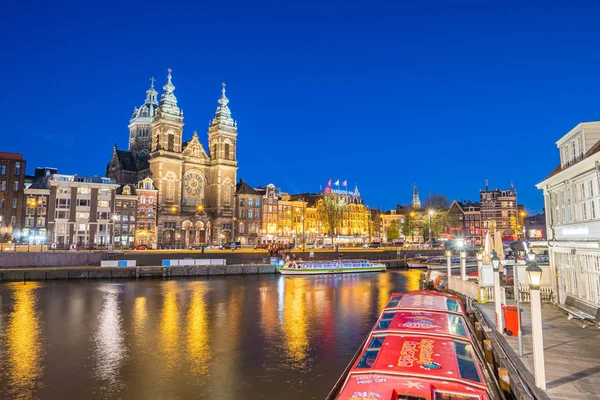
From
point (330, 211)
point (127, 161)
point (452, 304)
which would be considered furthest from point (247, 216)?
point (452, 304)

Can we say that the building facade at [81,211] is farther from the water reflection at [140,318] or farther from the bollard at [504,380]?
the bollard at [504,380]

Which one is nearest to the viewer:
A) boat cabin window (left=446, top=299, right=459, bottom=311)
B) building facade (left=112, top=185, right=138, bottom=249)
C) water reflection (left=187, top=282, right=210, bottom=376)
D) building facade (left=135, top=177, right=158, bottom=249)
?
boat cabin window (left=446, top=299, right=459, bottom=311)

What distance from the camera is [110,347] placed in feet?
73.7

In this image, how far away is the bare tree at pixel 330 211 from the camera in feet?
400

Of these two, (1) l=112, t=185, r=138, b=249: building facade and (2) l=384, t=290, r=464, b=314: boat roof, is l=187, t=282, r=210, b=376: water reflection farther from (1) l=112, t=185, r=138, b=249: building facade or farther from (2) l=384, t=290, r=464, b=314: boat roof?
(1) l=112, t=185, r=138, b=249: building facade

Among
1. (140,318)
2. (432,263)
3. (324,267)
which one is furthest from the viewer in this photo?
(432,263)

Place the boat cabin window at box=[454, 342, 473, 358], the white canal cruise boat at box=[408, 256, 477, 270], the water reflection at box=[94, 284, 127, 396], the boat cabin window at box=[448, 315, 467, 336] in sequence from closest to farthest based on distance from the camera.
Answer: the boat cabin window at box=[454, 342, 473, 358]
the boat cabin window at box=[448, 315, 467, 336]
the water reflection at box=[94, 284, 127, 396]
the white canal cruise boat at box=[408, 256, 477, 270]

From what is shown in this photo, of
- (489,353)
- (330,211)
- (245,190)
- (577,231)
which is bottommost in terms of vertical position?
(489,353)

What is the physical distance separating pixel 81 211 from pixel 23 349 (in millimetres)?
79424

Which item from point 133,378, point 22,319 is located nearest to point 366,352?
point 133,378

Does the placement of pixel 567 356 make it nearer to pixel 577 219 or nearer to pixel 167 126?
pixel 577 219

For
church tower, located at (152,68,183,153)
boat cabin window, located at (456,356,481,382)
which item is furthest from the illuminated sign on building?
church tower, located at (152,68,183,153)

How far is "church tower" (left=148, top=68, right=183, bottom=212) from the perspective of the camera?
101812mm

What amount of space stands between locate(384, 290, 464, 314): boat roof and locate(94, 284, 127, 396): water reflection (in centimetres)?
1260
